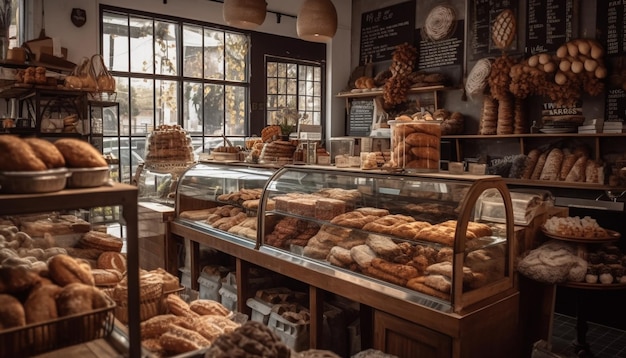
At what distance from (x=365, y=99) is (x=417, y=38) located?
120 centimetres

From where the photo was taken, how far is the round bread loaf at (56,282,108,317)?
4.35 ft

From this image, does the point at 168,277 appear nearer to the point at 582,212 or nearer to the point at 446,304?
the point at 446,304

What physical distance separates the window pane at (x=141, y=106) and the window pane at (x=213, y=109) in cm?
77

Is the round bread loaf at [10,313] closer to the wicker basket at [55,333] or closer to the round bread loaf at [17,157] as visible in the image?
the wicker basket at [55,333]

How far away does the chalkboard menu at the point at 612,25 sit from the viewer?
5082 millimetres

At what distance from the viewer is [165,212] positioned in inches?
173

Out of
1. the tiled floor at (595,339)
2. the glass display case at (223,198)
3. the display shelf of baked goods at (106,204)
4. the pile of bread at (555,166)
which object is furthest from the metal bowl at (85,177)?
the pile of bread at (555,166)

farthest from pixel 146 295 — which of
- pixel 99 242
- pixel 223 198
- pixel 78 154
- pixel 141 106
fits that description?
pixel 141 106

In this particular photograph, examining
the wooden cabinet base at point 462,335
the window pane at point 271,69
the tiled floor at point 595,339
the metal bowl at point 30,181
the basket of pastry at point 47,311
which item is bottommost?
the tiled floor at point 595,339

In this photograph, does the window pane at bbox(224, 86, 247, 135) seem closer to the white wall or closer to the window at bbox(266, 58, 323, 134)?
the window at bbox(266, 58, 323, 134)

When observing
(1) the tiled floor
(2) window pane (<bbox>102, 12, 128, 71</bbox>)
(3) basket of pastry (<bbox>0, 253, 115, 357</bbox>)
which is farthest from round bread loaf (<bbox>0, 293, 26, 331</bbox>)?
(2) window pane (<bbox>102, 12, 128, 71</bbox>)

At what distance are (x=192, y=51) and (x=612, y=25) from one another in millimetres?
4947

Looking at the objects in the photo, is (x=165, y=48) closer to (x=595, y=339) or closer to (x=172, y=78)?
(x=172, y=78)

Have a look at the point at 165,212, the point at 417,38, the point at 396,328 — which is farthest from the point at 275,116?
the point at 396,328
